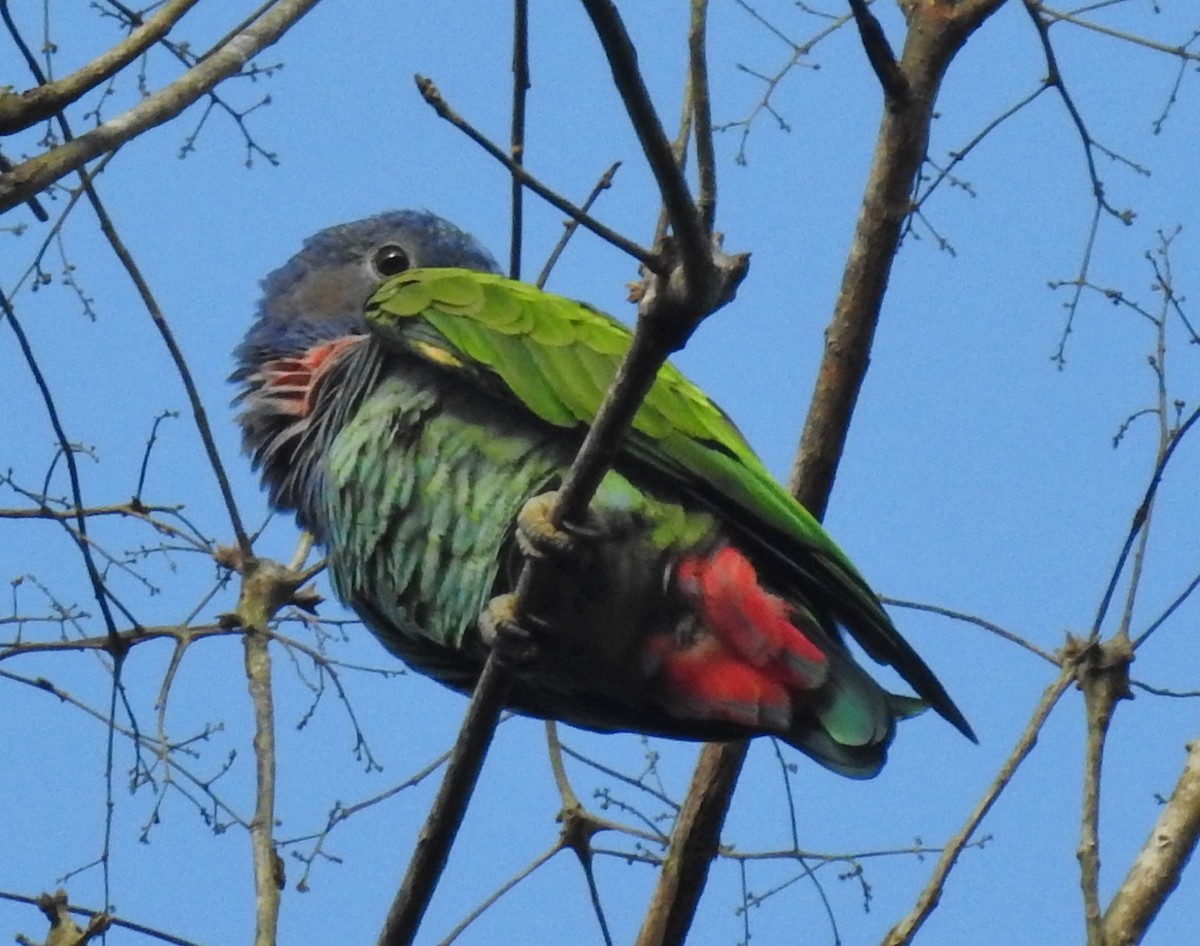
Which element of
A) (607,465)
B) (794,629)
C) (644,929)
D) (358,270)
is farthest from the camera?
(358,270)

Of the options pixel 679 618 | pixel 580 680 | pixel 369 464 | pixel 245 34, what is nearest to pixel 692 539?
pixel 679 618

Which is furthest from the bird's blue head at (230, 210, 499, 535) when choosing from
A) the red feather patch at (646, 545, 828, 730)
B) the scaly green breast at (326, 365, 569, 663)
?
the red feather patch at (646, 545, 828, 730)

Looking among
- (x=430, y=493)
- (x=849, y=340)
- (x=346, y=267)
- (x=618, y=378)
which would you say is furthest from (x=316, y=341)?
(x=618, y=378)

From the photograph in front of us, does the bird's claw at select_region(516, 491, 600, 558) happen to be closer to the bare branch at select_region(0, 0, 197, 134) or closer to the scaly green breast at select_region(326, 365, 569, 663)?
the scaly green breast at select_region(326, 365, 569, 663)

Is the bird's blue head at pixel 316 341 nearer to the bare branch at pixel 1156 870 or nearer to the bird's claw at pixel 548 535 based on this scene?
the bird's claw at pixel 548 535

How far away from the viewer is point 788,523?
3.20 meters

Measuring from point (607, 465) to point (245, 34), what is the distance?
3.71 ft

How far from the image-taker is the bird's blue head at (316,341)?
12.4 feet

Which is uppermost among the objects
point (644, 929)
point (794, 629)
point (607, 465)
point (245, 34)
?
point (245, 34)

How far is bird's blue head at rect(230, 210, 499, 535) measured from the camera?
3.79 m

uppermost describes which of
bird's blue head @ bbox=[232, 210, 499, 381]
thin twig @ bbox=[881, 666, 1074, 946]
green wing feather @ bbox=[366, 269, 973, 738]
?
bird's blue head @ bbox=[232, 210, 499, 381]

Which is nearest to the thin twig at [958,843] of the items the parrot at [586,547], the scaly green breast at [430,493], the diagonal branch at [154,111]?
the parrot at [586,547]

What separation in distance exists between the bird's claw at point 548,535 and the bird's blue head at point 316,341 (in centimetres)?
81

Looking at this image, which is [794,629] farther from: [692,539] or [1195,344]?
[1195,344]
